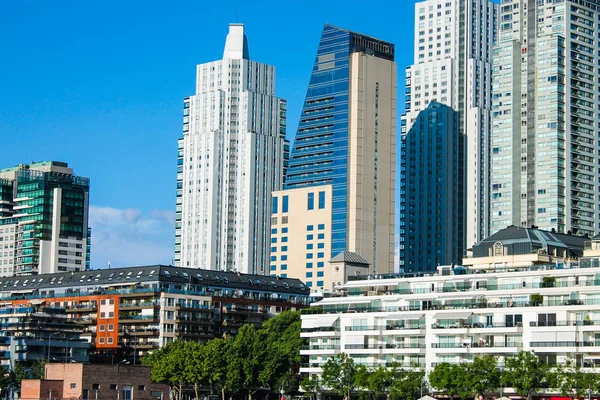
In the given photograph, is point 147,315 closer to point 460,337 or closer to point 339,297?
point 339,297

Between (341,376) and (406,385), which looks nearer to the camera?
(406,385)

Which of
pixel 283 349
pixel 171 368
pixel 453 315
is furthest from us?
pixel 283 349

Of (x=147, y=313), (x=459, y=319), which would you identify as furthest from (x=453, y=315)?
(x=147, y=313)

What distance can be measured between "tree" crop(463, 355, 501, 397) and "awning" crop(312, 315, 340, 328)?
2636 cm

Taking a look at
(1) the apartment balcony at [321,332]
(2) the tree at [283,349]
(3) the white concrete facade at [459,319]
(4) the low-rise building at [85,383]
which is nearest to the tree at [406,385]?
(3) the white concrete facade at [459,319]

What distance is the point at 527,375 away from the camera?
421 feet

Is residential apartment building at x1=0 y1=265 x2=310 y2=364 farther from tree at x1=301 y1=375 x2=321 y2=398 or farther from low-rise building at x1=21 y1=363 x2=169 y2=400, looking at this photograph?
low-rise building at x1=21 y1=363 x2=169 y2=400

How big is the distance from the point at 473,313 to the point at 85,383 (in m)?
47.1

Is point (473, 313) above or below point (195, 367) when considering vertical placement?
above

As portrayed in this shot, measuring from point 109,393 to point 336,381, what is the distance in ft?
107

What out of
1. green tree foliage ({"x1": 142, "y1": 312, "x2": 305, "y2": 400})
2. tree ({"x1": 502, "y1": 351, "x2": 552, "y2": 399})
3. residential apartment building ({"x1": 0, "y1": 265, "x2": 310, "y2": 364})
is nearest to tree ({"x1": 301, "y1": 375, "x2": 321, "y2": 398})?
green tree foliage ({"x1": 142, "y1": 312, "x2": 305, "y2": 400})

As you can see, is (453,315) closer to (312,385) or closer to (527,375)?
(527,375)

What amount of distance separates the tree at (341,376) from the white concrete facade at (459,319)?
4.35 m

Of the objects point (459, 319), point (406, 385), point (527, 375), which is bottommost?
point (406, 385)
